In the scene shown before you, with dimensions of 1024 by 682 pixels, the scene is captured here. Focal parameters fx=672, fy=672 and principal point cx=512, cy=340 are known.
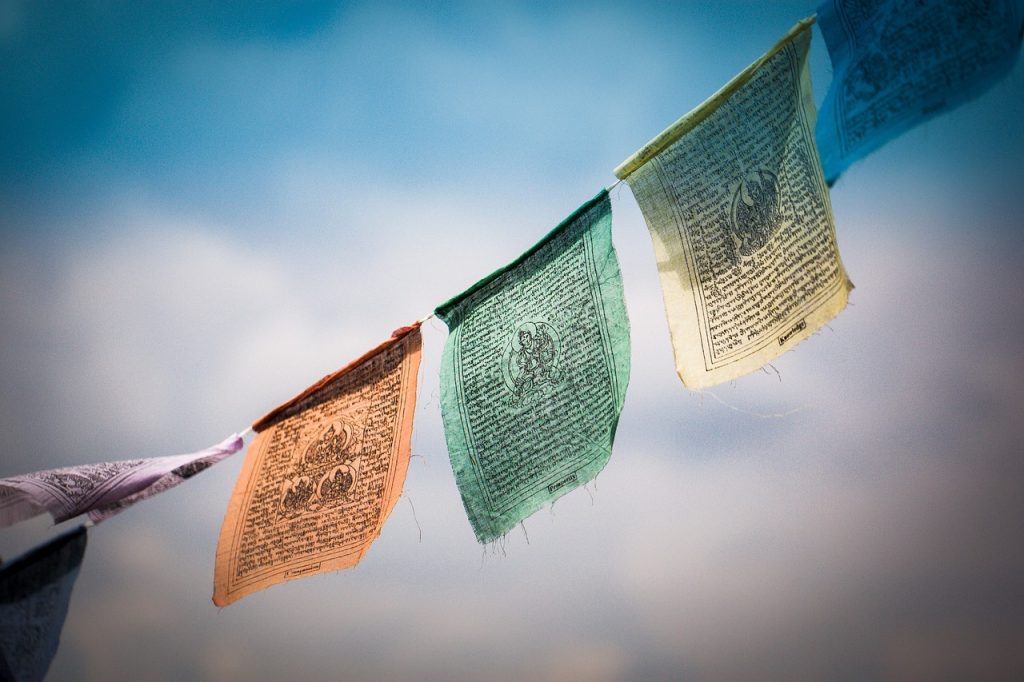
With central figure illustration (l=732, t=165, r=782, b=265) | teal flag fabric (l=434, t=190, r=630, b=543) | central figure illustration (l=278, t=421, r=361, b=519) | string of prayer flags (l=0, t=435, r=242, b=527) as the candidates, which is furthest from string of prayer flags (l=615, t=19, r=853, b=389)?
string of prayer flags (l=0, t=435, r=242, b=527)

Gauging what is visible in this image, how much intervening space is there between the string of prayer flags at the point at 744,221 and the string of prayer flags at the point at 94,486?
1726mm

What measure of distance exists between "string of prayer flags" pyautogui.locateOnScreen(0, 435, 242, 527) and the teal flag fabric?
100 cm

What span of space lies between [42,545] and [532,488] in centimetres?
152

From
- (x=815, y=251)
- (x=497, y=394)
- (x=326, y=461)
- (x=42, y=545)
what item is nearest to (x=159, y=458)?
(x=42, y=545)

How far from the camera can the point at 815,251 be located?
1.57 m

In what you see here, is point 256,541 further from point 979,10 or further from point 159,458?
point 979,10

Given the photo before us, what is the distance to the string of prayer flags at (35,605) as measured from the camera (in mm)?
1926

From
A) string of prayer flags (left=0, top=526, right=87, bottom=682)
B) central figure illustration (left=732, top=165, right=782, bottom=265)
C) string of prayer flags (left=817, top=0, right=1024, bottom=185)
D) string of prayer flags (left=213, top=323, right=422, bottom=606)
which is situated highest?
string of prayer flags (left=817, top=0, right=1024, bottom=185)

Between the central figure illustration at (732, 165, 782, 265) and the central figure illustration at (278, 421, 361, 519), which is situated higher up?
the central figure illustration at (732, 165, 782, 265)

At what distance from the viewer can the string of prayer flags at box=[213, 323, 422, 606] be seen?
2.22 m

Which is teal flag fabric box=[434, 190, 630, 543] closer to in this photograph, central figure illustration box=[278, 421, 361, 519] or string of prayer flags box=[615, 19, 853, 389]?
string of prayer flags box=[615, 19, 853, 389]

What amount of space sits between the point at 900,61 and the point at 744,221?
486mm

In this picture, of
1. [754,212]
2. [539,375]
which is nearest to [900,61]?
[754,212]

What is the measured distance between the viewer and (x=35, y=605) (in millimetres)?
1999
